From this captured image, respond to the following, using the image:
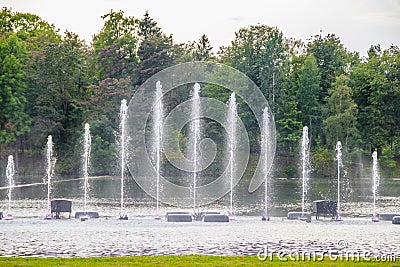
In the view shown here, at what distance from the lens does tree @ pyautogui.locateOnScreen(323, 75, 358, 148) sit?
56.5m

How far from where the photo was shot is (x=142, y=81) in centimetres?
5822

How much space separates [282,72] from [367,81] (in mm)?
7517

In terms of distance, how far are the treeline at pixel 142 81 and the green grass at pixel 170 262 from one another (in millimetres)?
40134

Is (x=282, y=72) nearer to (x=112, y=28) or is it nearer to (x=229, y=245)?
(x=112, y=28)

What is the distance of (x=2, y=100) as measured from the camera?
2170 inches

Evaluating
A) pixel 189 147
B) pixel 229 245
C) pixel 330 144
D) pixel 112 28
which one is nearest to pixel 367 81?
pixel 330 144

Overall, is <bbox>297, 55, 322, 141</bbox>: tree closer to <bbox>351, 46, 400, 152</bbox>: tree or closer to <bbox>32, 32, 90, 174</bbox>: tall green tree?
<bbox>351, 46, 400, 152</bbox>: tree

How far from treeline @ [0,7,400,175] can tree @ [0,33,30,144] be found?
0.08 m

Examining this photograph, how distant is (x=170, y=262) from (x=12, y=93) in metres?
45.9

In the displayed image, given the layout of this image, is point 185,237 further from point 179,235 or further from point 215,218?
point 215,218

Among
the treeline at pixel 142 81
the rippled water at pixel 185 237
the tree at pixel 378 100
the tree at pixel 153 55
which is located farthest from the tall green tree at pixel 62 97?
the rippled water at pixel 185 237
